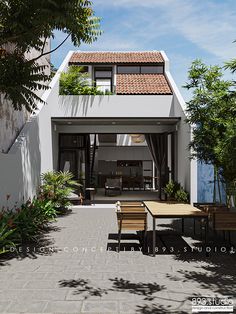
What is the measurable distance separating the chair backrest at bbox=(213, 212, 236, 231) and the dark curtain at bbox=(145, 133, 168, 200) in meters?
9.35

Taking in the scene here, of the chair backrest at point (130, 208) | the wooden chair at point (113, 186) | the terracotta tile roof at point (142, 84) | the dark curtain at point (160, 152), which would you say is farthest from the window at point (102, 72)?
the chair backrest at point (130, 208)

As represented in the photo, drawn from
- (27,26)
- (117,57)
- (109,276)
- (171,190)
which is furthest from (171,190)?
(117,57)

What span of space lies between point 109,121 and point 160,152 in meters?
4.16

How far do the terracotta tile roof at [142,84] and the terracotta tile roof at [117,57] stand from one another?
1.83m

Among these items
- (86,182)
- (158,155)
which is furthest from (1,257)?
(158,155)

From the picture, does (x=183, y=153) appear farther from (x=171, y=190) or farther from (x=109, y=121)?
(x=109, y=121)

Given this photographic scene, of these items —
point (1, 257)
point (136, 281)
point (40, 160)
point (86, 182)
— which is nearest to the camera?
point (136, 281)

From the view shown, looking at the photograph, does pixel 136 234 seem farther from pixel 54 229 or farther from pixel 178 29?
pixel 178 29

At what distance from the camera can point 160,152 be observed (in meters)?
19.2

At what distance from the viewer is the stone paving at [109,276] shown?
4707mm

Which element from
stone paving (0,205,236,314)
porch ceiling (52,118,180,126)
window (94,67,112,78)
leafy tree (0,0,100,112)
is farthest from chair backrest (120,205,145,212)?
window (94,67,112,78)

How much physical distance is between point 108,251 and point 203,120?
463 cm

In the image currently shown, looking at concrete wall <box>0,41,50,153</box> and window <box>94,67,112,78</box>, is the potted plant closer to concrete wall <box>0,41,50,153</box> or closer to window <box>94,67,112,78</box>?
concrete wall <box>0,41,50,153</box>

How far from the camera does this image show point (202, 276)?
19.6ft
